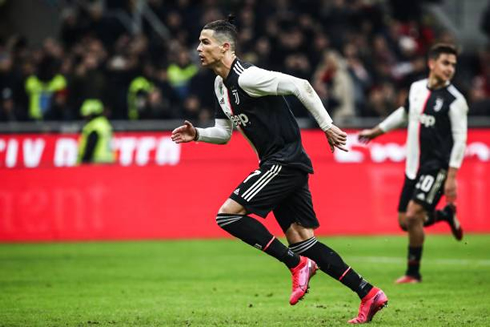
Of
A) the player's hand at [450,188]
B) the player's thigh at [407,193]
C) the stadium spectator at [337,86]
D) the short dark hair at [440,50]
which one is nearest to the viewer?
the player's hand at [450,188]

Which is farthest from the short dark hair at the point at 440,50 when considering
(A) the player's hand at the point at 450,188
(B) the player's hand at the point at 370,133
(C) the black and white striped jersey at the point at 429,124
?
(A) the player's hand at the point at 450,188

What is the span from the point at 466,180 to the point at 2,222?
7901 mm

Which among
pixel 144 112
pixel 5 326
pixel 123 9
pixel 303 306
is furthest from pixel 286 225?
pixel 123 9

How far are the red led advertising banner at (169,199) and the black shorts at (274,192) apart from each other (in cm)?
872

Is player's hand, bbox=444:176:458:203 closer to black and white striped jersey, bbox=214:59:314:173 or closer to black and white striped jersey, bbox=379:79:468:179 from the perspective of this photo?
black and white striped jersey, bbox=379:79:468:179

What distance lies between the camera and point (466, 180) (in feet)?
61.2

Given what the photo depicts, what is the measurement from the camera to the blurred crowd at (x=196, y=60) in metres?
23.2

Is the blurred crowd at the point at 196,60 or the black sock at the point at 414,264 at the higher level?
the blurred crowd at the point at 196,60

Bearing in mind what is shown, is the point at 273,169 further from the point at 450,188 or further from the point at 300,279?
the point at 450,188

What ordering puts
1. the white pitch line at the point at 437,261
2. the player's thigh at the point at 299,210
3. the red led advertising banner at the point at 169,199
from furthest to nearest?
1. the red led advertising banner at the point at 169,199
2. the white pitch line at the point at 437,261
3. the player's thigh at the point at 299,210

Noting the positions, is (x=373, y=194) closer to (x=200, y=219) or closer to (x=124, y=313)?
(x=200, y=219)

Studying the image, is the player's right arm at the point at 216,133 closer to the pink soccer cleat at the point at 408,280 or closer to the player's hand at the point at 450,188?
the player's hand at the point at 450,188

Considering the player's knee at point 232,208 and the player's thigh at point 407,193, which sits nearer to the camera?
the player's knee at point 232,208

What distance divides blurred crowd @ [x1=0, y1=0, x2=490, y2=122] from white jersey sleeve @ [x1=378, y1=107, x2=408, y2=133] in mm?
9790
